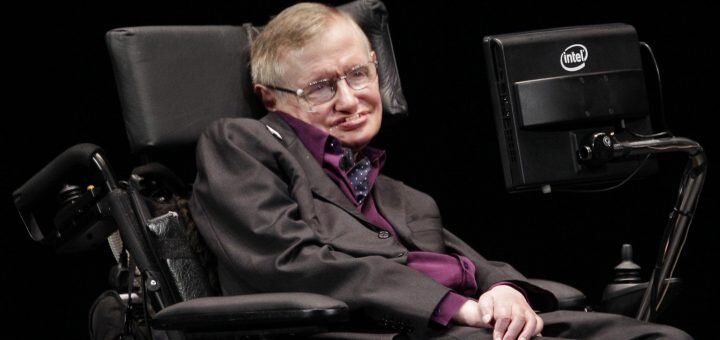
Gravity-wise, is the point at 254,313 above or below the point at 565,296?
above

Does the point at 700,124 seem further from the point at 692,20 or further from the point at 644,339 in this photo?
the point at 644,339

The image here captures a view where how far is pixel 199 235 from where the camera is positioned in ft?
8.21

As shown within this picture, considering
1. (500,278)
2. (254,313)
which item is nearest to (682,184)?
(500,278)

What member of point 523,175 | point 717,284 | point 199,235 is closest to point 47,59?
point 199,235

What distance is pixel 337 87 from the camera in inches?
104

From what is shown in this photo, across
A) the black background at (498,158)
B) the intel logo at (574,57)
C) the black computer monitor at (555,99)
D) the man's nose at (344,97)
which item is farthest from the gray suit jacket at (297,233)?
Result: the black background at (498,158)

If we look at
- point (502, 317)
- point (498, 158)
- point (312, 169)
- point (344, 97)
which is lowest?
point (498, 158)

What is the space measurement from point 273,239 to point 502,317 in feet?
1.46

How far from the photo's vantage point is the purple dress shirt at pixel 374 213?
2496 mm

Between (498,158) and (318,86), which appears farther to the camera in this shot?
(498,158)

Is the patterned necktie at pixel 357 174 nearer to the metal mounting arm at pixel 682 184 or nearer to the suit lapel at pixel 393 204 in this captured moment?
the suit lapel at pixel 393 204

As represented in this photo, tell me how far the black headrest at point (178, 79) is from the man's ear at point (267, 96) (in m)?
0.03

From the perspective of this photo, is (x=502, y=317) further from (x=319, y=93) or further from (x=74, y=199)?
(x=74, y=199)

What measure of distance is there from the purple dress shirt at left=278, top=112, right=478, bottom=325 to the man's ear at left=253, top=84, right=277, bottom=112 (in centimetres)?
7
